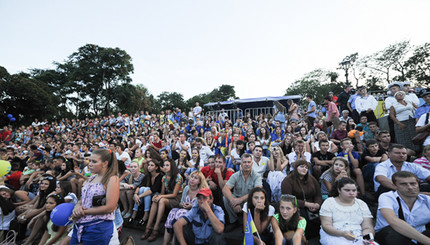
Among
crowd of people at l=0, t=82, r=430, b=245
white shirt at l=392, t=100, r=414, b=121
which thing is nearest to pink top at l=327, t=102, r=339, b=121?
crowd of people at l=0, t=82, r=430, b=245

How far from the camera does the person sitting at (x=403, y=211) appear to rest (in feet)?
7.69

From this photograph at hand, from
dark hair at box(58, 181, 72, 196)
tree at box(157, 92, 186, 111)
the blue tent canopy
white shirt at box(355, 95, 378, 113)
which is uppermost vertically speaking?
tree at box(157, 92, 186, 111)

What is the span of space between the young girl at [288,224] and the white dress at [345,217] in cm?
33

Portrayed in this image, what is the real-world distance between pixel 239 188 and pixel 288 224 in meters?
1.23

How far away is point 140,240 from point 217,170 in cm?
204

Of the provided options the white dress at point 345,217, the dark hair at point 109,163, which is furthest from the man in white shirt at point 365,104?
the dark hair at point 109,163

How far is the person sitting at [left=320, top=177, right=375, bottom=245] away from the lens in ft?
8.22

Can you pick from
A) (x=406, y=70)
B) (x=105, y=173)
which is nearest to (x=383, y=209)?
(x=105, y=173)

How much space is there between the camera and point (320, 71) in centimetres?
5191

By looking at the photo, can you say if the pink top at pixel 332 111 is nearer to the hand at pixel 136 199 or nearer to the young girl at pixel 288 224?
the young girl at pixel 288 224

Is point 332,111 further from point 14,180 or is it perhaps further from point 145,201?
point 14,180

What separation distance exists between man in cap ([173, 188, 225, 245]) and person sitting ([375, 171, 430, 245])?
2169 mm

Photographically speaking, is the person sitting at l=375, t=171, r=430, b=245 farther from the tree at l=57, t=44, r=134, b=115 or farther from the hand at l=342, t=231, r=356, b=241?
the tree at l=57, t=44, r=134, b=115

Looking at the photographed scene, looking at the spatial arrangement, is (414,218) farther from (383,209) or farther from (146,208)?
(146,208)
